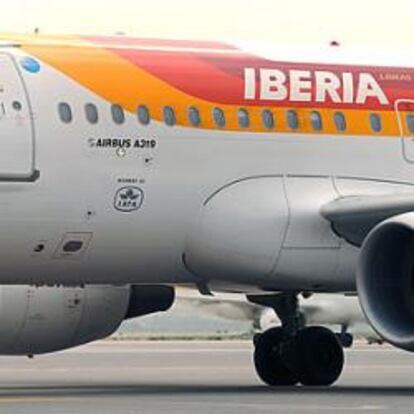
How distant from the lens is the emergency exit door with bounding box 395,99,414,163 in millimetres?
27828

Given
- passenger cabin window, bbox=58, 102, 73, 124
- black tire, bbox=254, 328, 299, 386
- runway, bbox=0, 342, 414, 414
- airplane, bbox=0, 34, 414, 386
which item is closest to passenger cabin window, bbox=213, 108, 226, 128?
airplane, bbox=0, 34, 414, 386

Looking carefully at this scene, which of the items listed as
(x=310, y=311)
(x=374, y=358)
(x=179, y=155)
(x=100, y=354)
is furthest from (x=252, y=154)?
(x=310, y=311)

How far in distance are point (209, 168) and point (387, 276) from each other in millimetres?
2660

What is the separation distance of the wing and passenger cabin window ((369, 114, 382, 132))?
1116mm

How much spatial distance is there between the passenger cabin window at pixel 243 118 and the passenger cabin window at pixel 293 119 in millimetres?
606

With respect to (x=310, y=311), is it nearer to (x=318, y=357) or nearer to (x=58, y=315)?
(x=318, y=357)

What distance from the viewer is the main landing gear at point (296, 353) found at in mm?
29688

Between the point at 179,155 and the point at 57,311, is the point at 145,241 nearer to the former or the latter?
the point at 179,155

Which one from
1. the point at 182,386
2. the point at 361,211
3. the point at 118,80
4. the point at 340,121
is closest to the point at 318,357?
the point at 182,386

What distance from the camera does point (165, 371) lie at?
37812 mm

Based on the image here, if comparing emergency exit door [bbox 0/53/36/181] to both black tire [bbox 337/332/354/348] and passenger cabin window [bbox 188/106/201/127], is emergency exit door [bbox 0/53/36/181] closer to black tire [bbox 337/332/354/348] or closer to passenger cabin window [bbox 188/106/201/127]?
passenger cabin window [bbox 188/106/201/127]

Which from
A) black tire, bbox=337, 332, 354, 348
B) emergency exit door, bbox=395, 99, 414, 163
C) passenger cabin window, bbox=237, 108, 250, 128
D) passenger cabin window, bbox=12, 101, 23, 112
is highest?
passenger cabin window, bbox=12, 101, 23, 112

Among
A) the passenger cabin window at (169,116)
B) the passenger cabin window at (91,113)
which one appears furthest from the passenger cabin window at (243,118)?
the passenger cabin window at (91,113)

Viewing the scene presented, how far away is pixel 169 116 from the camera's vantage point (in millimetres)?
26281
